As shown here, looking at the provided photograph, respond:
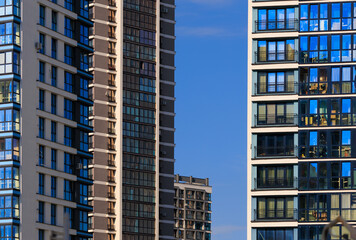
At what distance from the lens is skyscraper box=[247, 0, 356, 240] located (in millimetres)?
90875

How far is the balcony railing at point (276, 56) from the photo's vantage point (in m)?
93.9

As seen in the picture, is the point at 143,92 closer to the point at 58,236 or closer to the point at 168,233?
the point at 168,233

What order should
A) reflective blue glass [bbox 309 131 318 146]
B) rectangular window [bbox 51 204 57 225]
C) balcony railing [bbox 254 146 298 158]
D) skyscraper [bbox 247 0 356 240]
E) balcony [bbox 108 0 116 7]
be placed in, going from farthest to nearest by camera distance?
balcony [bbox 108 0 116 7] → rectangular window [bbox 51 204 57 225] → balcony railing [bbox 254 146 298 158] → reflective blue glass [bbox 309 131 318 146] → skyscraper [bbox 247 0 356 240]

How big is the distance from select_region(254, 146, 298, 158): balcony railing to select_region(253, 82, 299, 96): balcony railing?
5.49 metres

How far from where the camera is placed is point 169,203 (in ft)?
506

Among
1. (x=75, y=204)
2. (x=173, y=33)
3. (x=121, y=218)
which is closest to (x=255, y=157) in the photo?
(x=75, y=204)

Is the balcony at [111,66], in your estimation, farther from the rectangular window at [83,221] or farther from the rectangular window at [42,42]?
the rectangular window at [42,42]

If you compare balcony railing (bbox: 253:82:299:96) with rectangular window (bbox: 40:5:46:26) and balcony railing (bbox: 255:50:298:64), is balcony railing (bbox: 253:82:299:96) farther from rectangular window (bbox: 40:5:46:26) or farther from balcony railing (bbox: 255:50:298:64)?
rectangular window (bbox: 40:5:46:26)

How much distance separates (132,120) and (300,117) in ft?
195

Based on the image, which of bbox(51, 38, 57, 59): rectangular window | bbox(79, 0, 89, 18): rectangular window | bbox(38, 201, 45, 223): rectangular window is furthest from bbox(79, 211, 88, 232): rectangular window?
bbox(79, 0, 89, 18): rectangular window

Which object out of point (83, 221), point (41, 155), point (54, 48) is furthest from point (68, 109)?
point (83, 221)

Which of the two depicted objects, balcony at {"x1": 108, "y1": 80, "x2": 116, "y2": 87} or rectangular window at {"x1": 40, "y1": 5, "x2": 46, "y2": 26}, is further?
balcony at {"x1": 108, "y1": 80, "x2": 116, "y2": 87}

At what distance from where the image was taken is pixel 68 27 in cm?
10306

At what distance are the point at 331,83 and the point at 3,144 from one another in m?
33.2
